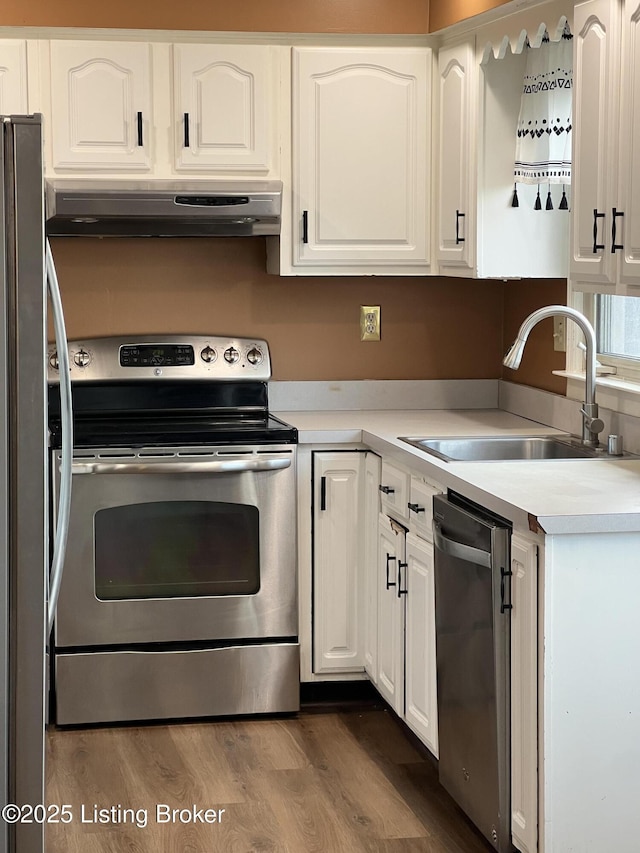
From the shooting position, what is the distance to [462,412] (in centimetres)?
427

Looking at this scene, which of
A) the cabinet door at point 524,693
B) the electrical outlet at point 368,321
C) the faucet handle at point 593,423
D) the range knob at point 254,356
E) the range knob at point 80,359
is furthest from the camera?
the electrical outlet at point 368,321

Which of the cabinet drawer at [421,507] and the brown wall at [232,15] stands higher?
the brown wall at [232,15]

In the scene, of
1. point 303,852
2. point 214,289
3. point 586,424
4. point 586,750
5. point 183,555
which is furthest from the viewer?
point 214,289

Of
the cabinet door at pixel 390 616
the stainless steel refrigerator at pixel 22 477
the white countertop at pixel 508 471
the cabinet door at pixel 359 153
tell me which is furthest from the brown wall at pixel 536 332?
the stainless steel refrigerator at pixel 22 477

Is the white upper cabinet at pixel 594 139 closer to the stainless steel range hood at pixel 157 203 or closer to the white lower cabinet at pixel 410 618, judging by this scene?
the white lower cabinet at pixel 410 618

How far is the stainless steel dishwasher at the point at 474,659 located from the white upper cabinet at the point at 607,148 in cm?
68

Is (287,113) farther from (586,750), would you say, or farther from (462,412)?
(586,750)

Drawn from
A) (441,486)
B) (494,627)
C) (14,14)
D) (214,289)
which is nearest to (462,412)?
(214,289)

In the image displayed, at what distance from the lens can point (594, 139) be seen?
2.89m

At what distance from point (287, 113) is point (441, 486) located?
1570 mm

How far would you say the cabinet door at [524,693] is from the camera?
243 cm

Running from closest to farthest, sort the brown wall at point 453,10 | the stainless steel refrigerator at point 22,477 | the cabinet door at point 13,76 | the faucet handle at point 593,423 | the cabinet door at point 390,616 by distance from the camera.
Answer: the stainless steel refrigerator at point 22,477 → the faucet handle at point 593,423 → the cabinet door at point 390,616 → the brown wall at point 453,10 → the cabinet door at point 13,76

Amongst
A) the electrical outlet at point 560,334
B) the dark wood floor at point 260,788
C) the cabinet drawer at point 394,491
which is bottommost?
the dark wood floor at point 260,788

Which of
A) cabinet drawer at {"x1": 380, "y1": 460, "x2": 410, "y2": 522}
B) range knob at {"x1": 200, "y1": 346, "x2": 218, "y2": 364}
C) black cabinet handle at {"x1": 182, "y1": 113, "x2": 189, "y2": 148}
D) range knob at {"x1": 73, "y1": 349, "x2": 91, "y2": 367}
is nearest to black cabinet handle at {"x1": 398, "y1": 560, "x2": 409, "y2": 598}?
Answer: cabinet drawer at {"x1": 380, "y1": 460, "x2": 410, "y2": 522}
